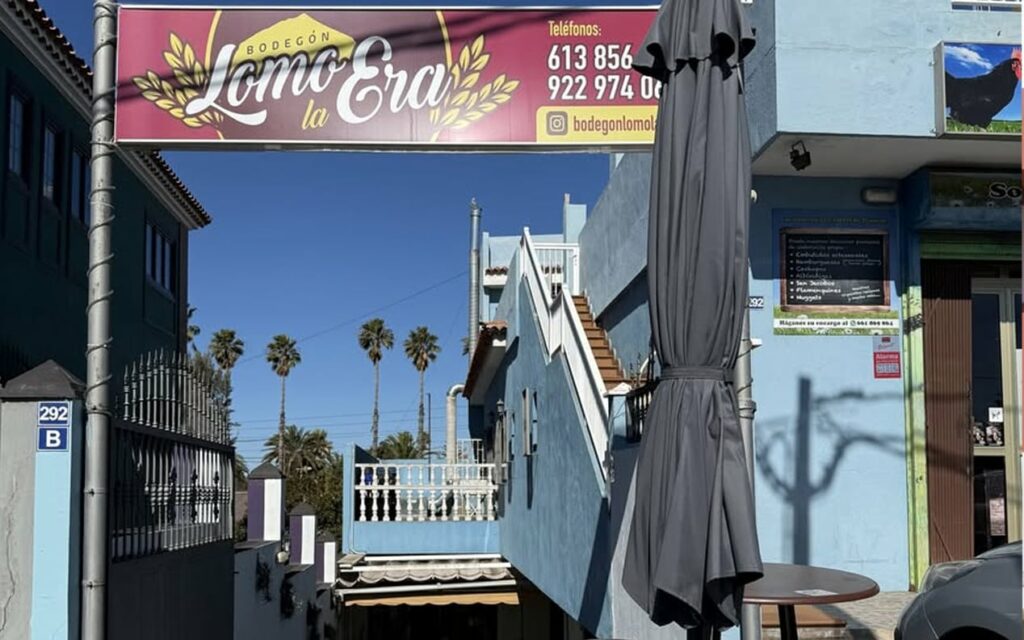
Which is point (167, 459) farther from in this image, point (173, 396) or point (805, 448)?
point (805, 448)

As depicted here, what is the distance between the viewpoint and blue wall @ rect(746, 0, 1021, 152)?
26.0 feet

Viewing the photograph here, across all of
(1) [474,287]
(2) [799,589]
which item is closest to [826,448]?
(2) [799,589]

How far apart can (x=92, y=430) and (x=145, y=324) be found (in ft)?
37.3

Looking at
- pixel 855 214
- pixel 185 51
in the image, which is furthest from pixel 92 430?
pixel 855 214

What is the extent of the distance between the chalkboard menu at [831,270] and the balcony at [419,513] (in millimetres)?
8581

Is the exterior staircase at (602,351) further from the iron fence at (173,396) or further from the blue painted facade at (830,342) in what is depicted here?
the iron fence at (173,396)

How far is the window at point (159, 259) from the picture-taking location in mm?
17153

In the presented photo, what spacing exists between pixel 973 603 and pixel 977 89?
4.69 meters

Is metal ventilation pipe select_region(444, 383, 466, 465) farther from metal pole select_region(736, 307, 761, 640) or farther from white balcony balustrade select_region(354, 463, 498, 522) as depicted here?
metal pole select_region(736, 307, 761, 640)

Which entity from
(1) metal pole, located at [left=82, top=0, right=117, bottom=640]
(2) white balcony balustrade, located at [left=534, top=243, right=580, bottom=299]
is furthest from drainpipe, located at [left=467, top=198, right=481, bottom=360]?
(1) metal pole, located at [left=82, top=0, right=117, bottom=640]

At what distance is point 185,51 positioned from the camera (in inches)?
265

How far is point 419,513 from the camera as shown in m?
16.4

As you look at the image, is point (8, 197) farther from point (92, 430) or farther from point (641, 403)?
point (641, 403)

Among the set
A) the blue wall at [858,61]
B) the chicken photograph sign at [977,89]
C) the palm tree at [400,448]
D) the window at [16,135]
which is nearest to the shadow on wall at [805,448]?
the blue wall at [858,61]
